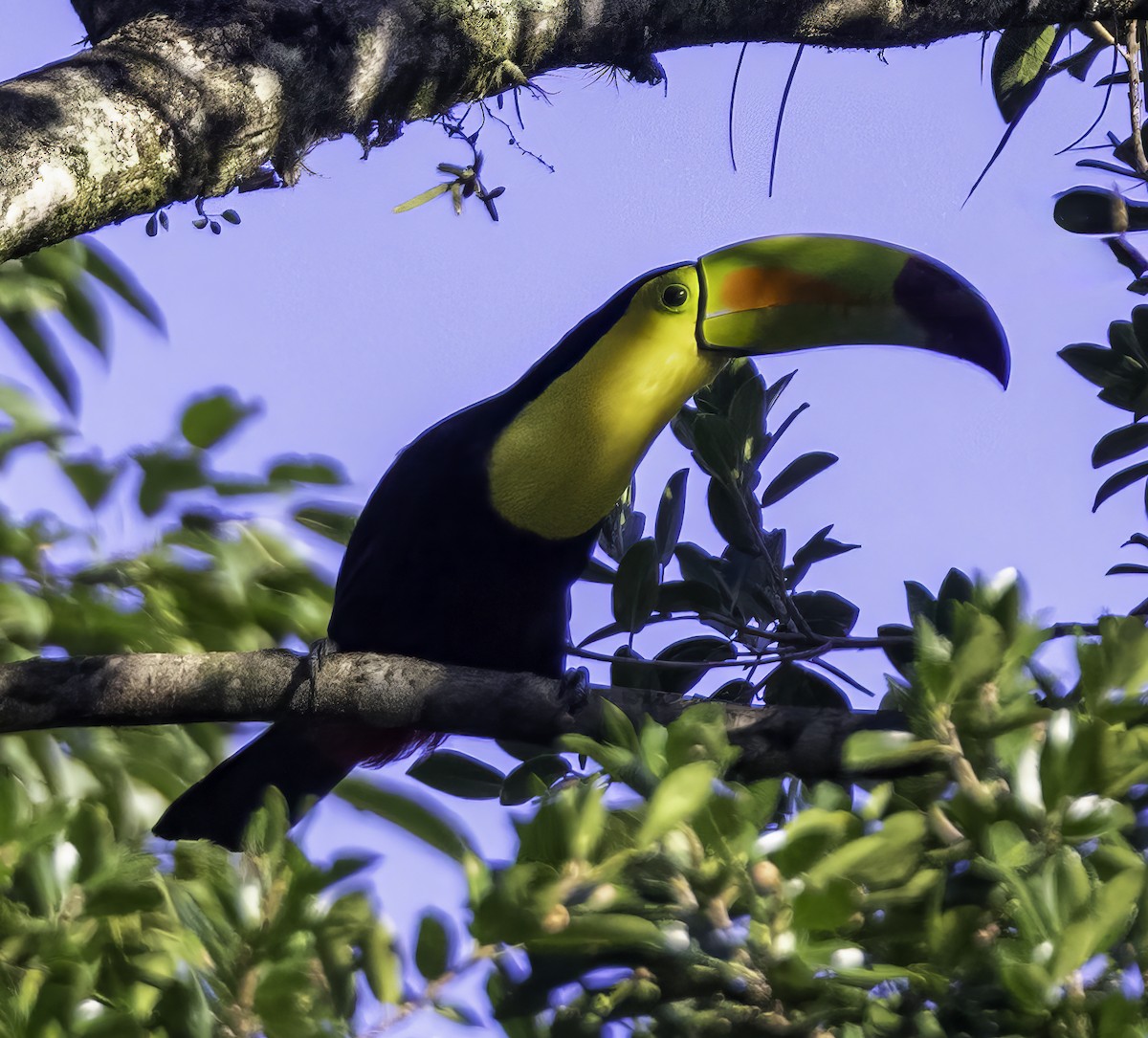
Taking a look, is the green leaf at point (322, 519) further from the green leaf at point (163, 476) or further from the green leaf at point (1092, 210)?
the green leaf at point (1092, 210)

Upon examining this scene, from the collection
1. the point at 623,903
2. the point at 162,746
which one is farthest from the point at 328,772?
the point at 623,903

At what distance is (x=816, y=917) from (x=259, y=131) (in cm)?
169

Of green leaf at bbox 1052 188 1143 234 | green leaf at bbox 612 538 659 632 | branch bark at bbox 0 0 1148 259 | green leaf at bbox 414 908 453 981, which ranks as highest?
branch bark at bbox 0 0 1148 259

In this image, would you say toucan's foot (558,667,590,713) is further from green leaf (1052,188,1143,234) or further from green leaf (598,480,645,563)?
green leaf (1052,188,1143,234)

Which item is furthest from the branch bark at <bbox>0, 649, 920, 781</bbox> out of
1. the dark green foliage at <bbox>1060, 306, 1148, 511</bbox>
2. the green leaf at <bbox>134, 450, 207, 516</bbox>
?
the dark green foliage at <bbox>1060, 306, 1148, 511</bbox>

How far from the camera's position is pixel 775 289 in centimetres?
332

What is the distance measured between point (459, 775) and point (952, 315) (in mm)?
1671

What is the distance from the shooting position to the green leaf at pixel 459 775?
2.52 meters

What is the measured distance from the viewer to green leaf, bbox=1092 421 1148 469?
2.66 meters

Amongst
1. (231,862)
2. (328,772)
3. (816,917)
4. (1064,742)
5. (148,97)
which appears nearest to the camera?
(816,917)

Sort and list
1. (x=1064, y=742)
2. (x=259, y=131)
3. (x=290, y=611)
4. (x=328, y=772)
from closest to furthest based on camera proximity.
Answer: (x=1064, y=742)
(x=259, y=131)
(x=290, y=611)
(x=328, y=772)

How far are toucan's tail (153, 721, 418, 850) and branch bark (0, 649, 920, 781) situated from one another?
0.75 feet

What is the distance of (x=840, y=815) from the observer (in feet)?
4.33

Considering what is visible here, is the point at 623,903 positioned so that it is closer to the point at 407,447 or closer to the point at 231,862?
the point at 231,862
